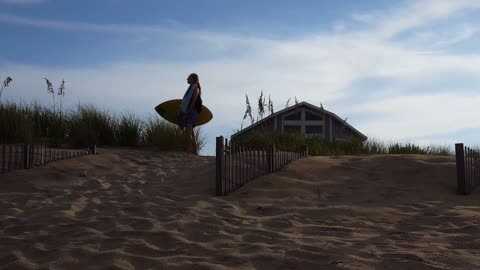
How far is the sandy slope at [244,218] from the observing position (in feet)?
16.2

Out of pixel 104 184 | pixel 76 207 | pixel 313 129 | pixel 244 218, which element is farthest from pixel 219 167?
pixel 313 129

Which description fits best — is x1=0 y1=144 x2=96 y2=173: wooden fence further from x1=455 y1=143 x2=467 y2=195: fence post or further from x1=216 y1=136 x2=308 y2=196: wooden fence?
x1=455 y1=143 x2=467 y2=195: fence post

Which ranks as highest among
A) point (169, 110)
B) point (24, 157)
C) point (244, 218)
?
point (169, 110)

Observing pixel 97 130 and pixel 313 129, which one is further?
pixel 313 129

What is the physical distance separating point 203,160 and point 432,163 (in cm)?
402

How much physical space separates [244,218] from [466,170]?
3.71 meters

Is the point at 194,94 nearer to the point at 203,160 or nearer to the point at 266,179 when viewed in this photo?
the point at 203,160

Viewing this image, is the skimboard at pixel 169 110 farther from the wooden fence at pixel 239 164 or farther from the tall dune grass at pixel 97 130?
the wooden fence at pixel 239 164

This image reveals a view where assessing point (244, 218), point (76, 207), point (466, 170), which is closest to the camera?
point (244, 218)

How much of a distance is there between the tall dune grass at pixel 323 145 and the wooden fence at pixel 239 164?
2922 mm

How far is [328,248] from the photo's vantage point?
515 cm

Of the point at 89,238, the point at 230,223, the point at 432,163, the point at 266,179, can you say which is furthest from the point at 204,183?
the point at 432,163

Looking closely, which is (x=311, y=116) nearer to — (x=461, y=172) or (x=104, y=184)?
(x=461, y=172)

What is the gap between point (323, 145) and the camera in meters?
13.3
